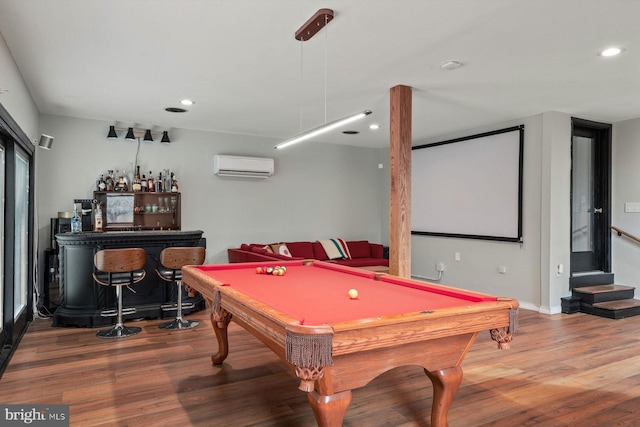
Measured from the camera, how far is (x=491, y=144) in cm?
629

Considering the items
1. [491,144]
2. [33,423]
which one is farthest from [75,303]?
[491,144]

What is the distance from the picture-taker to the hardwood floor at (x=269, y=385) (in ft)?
8.78

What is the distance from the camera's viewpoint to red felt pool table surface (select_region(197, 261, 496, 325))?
218cm

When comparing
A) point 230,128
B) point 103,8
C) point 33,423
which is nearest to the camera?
point 33,423

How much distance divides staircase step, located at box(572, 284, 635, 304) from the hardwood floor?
3.79 feet

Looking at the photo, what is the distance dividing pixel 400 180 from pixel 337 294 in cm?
215

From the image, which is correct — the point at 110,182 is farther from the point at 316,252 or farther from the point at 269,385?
the point at 269,385

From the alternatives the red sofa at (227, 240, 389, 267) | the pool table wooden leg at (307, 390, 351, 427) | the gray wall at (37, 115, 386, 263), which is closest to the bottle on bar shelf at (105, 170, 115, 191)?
the gray wall at (37, 115, 386, 263)

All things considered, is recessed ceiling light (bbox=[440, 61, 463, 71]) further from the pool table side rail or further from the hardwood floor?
the hardwood floor

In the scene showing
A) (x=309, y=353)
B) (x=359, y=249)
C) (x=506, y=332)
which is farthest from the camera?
(x=359, y=249)

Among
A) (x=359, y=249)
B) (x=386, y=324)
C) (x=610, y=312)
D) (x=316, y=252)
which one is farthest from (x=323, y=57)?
(x=359, y=249)

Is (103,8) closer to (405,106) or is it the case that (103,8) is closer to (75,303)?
(405,106)

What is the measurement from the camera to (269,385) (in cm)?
316

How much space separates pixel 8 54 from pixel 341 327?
3.49 m
